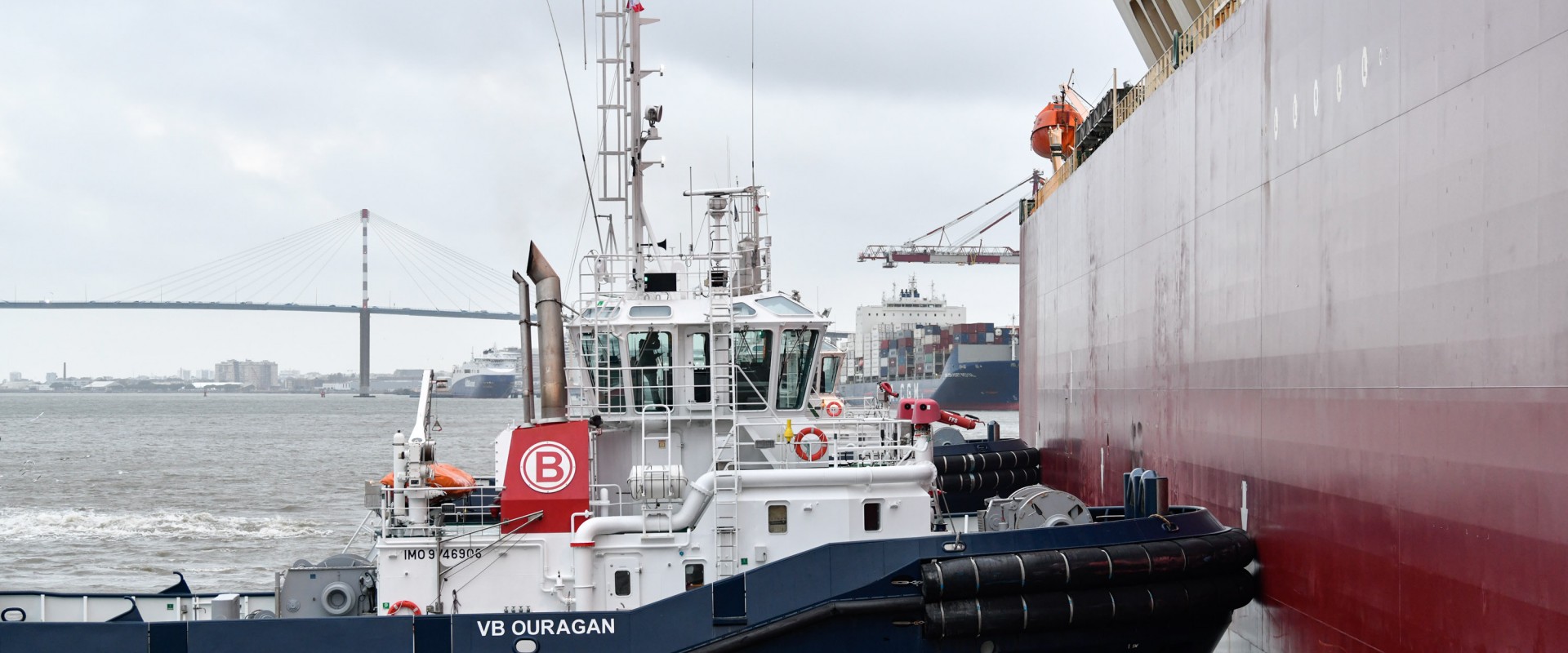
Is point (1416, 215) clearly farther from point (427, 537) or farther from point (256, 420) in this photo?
point (256, 420)

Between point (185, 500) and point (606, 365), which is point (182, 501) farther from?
point (606, 365)

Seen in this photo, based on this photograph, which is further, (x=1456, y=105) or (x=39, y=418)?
(x=39, y=418)

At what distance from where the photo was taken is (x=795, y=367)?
10.9 meters

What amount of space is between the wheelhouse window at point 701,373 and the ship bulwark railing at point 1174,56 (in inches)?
216

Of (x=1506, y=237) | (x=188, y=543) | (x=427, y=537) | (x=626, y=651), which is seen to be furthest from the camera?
(x=188, y=543)

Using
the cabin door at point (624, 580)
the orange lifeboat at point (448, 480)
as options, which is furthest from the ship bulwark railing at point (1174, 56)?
the orange lifeboat at point (448, 480)

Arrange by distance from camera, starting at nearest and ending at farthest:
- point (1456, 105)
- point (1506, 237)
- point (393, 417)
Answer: point (1506, 237), point (1456, 105), point (393, 417)

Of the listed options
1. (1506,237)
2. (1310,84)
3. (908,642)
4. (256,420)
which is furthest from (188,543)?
(256,420)

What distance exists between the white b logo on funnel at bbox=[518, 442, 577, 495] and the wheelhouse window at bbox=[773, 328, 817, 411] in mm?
2176

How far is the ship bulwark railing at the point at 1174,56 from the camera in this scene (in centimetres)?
1184

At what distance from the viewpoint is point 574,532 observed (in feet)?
30.2

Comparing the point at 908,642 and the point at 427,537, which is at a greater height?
the point at 427,537

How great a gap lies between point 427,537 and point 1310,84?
7134 mm

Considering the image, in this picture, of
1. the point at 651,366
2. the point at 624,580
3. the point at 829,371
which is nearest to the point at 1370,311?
the point at 624,580
